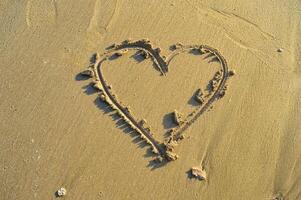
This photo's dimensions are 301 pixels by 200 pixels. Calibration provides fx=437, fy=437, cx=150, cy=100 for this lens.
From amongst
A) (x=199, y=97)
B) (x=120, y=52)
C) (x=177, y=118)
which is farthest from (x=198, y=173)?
(x=120, y=52)

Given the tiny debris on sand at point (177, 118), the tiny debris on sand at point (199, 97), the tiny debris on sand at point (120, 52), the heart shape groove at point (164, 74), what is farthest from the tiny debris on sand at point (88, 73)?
the tiny debris on sand at point (199, 97)

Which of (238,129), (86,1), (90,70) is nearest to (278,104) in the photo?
(238,129)

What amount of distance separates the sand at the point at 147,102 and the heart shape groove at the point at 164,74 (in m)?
0.07

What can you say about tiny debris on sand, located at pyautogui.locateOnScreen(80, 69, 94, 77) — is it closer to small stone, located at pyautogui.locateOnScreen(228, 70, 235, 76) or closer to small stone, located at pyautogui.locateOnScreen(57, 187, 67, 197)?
small stone, located at pyautogui.locateOnScreen(57, 187, 67, 197)

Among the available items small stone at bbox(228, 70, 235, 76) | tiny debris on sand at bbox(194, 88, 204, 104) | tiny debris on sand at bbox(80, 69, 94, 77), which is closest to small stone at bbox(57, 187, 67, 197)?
tiny debris on sand at bbox(80, 69, 94, 77)

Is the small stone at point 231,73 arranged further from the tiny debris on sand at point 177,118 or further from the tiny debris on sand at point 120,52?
the tiny debris on sand at point 120,52

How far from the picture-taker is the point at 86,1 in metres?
6.75

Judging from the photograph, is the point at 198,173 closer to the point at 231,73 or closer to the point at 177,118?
the point at 177,118

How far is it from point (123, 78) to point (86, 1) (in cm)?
144

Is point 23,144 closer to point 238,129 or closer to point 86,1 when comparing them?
point 86,1

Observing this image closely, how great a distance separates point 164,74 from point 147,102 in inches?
19.7

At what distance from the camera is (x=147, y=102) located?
616cm

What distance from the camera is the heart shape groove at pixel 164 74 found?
5.94 metres

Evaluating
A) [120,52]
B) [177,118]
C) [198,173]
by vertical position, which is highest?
[120,52]
